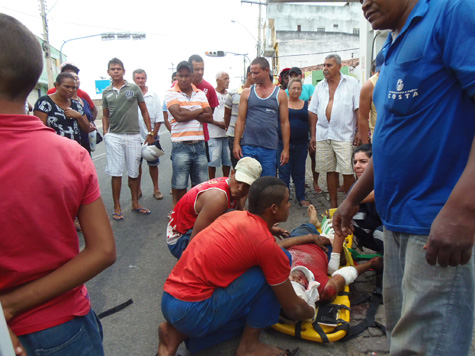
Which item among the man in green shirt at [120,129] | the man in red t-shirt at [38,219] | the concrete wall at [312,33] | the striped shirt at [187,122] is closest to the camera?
the man in red t-shirt at [38,219]

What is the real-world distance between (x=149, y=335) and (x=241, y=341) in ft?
2.27

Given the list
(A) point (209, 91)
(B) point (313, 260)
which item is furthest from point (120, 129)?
(B) point (313, 260)

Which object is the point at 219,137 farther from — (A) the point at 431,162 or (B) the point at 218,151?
(A) the point at 431,162

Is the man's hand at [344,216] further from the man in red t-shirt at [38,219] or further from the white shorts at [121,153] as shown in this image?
the white shorts at [121,153]

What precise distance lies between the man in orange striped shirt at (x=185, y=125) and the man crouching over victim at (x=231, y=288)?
2.56 metres

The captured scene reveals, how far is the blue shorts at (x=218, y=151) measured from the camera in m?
5.89

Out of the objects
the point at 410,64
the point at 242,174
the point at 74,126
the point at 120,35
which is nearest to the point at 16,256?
the point at 410,64

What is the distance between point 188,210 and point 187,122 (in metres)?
2.05

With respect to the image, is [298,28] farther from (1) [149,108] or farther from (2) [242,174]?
(2) [242,174]

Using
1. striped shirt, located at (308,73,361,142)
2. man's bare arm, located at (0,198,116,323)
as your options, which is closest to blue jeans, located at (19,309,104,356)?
man's bare arm, located at (0,198,116,323)

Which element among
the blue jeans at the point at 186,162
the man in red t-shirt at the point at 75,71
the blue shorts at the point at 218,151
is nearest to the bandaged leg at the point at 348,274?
the blue jeans at the point at 186,162

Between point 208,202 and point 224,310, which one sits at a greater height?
point 208,202

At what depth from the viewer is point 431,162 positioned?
1.37 m

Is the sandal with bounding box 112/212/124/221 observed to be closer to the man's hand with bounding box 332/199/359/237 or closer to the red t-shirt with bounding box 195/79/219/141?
the red t-shirt with bounding box 195/79/219/141
